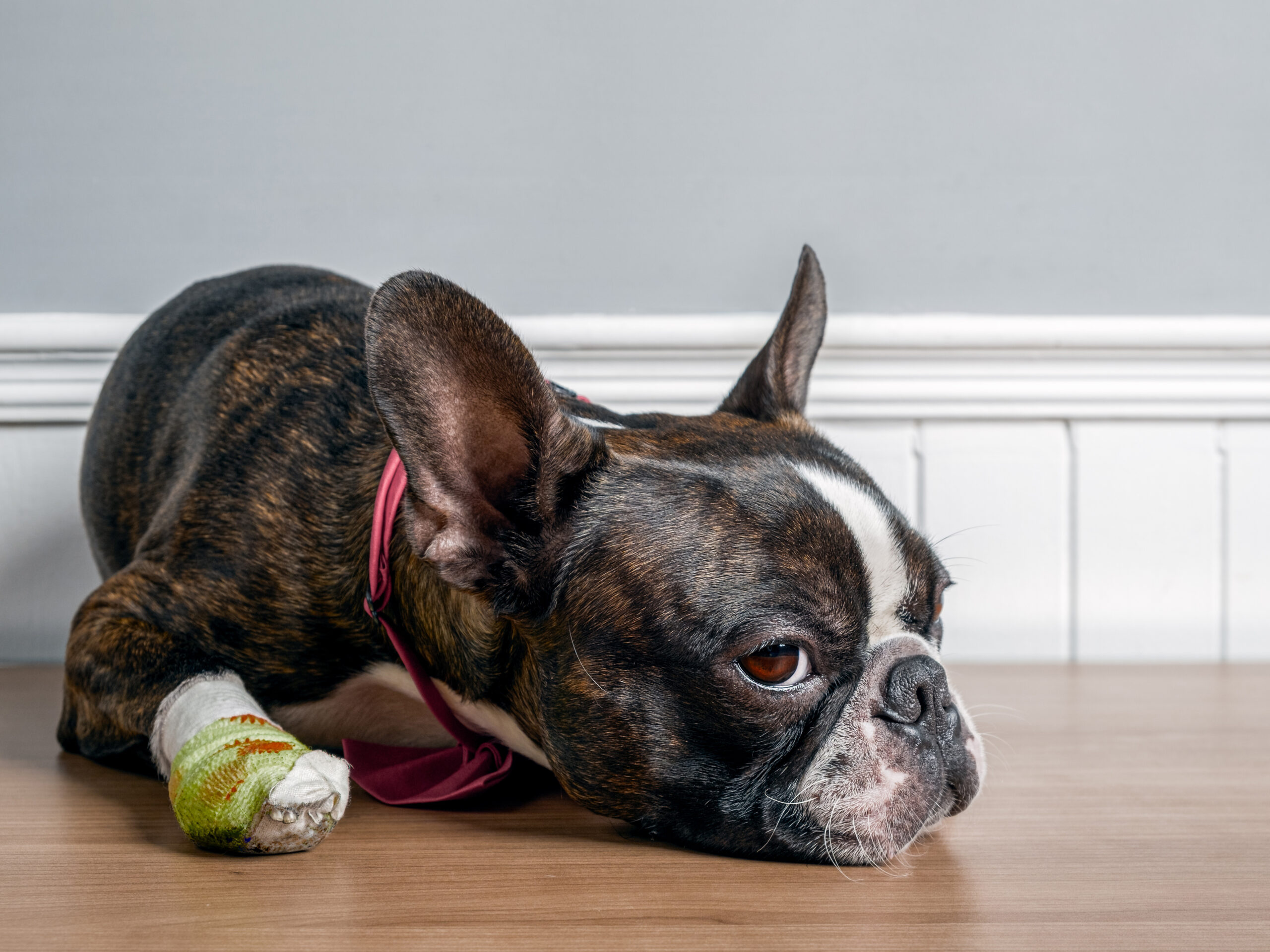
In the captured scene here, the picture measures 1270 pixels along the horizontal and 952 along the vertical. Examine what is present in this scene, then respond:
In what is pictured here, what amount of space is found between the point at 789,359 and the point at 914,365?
0.82 metres

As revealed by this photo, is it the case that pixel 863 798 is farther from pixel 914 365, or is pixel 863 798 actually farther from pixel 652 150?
pixel 652 150

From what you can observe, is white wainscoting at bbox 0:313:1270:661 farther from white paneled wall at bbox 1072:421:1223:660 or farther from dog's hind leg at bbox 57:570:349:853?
dog's hind leg at bbox 57:570:349:853

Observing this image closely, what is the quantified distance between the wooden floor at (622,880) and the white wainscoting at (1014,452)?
0.87 meters

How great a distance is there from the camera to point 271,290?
1.81 meters

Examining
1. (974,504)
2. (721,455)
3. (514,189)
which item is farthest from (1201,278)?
(721,455)

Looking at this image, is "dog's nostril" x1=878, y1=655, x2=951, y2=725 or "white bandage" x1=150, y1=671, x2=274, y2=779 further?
"white bandage" x1=150, y1=671, x2=274, y2=779

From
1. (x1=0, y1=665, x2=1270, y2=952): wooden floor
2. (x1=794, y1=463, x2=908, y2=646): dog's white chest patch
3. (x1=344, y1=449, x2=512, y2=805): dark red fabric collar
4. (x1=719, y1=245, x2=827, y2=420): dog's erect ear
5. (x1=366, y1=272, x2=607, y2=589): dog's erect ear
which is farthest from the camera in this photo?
(x1=719, y1=245, x2=827, y2=420): dog's erect ear

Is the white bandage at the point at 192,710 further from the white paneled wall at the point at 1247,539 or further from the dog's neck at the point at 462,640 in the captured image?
the white paneled wall at the point at 1247,539

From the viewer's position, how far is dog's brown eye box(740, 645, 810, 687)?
1.06 meters

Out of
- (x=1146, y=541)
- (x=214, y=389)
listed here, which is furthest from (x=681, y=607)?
(x=1146, y=541)

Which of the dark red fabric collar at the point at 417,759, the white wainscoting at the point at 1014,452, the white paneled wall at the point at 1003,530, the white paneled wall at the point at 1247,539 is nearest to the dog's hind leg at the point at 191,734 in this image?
the dark red fabric collar at the point at 417,759

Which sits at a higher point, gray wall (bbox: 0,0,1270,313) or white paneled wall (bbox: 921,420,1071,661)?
gray wall (bbox: 0,0,1270,313)

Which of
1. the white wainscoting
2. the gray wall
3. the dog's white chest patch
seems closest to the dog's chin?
the dog's white chest patch

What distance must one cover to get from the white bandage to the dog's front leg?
4cm
